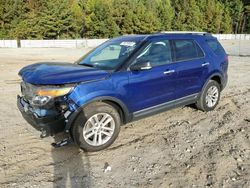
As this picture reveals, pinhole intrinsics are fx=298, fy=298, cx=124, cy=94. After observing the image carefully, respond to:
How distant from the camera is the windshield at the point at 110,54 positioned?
5.12 metres

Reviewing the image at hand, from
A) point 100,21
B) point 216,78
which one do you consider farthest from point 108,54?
point 100,21

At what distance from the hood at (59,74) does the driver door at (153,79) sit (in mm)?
625

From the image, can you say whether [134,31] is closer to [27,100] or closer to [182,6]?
[182,6]

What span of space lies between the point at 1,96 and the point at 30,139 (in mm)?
3651

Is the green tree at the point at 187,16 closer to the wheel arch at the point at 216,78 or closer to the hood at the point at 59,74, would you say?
the wheel arch at the point at 216,78

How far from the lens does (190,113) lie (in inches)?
262

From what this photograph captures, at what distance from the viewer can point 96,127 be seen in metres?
4.73

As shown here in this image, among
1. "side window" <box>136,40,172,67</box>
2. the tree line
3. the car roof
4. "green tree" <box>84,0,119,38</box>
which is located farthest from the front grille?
"green tree" <box>84,0,119,38</box>

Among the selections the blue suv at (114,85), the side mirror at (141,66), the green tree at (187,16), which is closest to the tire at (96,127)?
the blue suv at (114,85)

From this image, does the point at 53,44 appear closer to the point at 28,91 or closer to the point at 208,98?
the point at 208,98

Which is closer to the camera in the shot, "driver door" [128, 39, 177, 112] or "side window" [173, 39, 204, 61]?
"driver door" [128, 39, 177, 112]

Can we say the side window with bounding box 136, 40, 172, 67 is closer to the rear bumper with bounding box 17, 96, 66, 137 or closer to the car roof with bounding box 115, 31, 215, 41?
the car roof with bounding box 115, 31, 215, 41

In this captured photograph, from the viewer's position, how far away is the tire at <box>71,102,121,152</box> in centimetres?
451

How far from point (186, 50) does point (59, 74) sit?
276 centimetres
